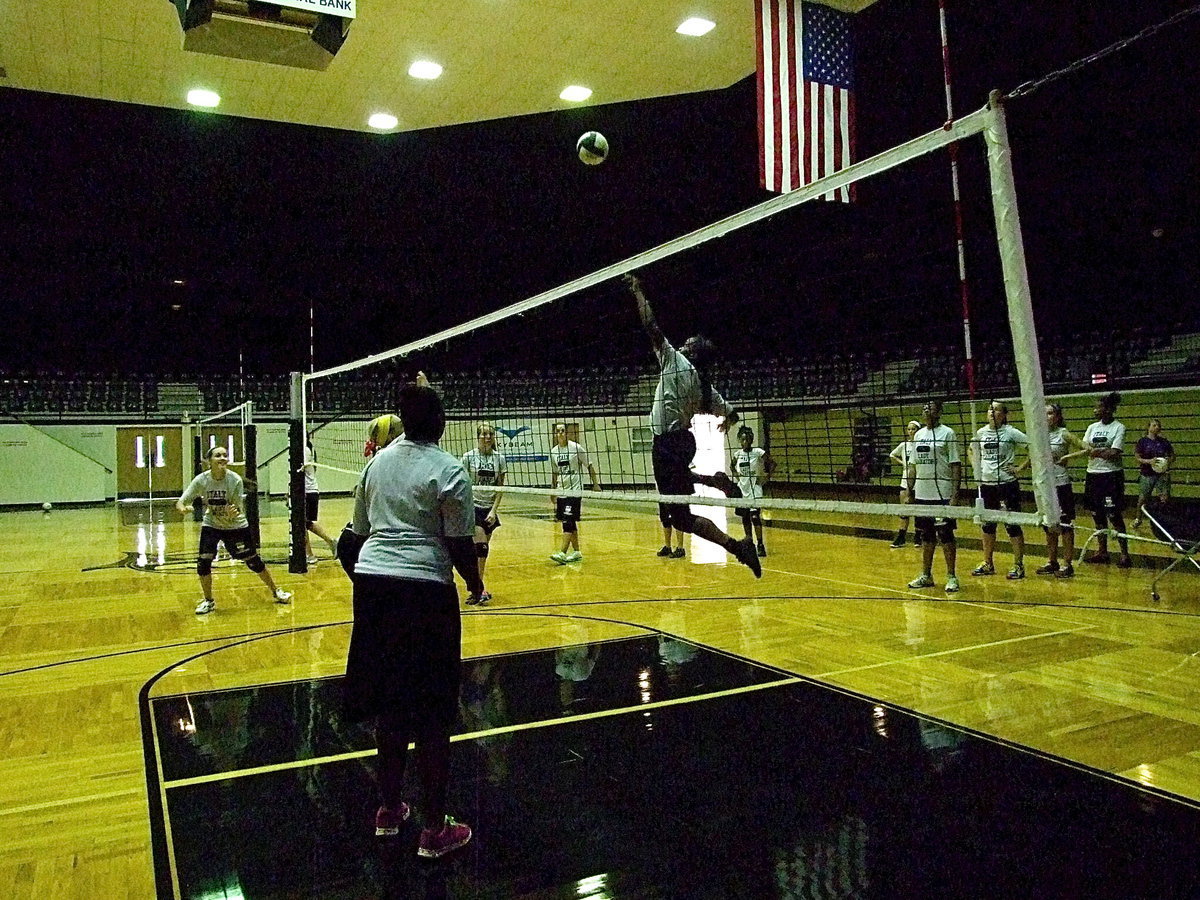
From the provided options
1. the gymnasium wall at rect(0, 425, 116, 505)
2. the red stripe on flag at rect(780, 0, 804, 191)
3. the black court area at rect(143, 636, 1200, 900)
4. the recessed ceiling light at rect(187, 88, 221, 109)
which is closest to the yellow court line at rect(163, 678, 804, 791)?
the black court area at rect(143, 636, 1200, 900)

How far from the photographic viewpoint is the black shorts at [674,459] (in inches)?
191

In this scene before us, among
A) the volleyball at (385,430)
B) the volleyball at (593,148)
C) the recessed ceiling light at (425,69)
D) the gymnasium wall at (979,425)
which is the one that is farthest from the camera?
the gymnasium wall at (979,425)

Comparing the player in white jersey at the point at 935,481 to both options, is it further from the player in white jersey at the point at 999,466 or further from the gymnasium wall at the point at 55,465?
the gymnasium wall at the point at 55,465

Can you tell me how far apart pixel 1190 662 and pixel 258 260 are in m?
14.8

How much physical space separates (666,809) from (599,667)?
81.2 inches

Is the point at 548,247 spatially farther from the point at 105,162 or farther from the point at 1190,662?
the point at 1190,662

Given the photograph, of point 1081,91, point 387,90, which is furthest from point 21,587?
point 1081,91

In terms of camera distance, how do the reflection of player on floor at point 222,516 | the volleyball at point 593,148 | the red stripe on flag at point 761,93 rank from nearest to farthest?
the red stripe on flag at point 761,93
the volleyball at point 593,148
the reflection of player on floor at point 222,516

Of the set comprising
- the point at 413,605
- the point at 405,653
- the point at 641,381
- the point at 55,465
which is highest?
the point at 641,381

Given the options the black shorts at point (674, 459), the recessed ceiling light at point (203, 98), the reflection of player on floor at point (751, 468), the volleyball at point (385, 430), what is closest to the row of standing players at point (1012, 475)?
the reflection of player on floor at point (751, 468)

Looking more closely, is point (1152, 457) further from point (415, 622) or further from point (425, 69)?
point (415, 622)

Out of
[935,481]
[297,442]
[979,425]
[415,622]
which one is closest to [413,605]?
[415,622]

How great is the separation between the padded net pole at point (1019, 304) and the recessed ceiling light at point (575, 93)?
21.0 feet

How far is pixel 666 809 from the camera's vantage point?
10.4ft
